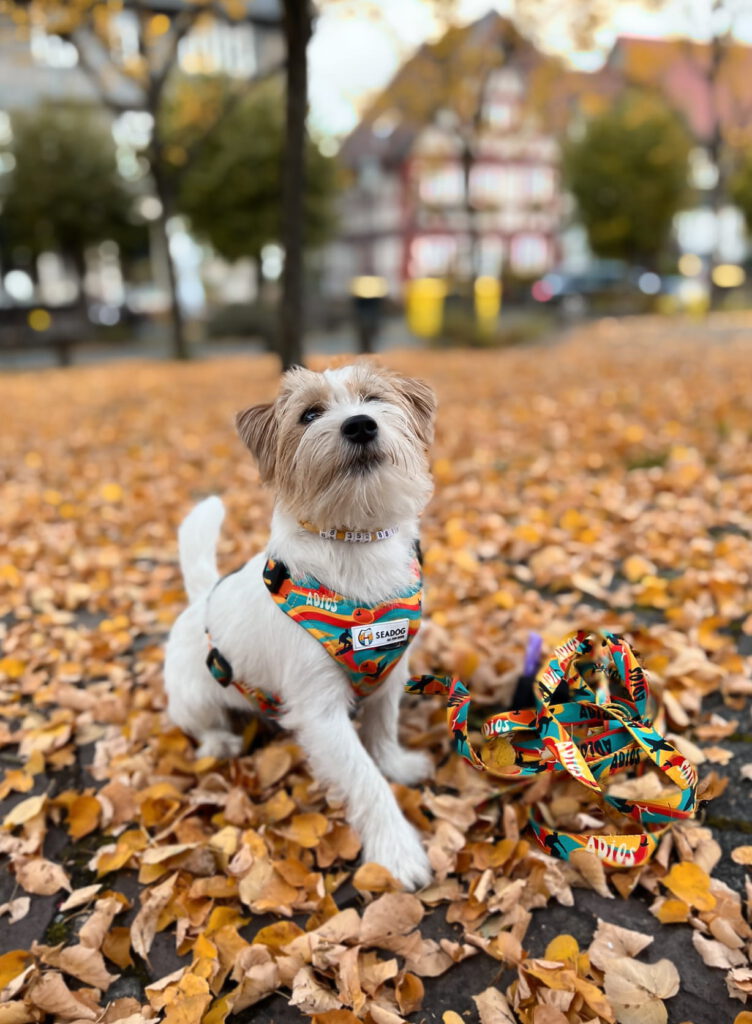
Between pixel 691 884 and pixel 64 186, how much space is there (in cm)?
2888

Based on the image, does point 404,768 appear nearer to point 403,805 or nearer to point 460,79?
point 403,805

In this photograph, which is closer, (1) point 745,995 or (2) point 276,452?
(1) point 745,995

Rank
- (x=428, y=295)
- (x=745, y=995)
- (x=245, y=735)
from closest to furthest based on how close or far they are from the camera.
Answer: (x=745, y=995) < (x=245, y=735) < (x=428, y=295)

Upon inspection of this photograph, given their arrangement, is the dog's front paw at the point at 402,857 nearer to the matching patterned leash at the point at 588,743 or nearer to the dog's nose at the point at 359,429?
the matching patterned leash at the point at 588,743

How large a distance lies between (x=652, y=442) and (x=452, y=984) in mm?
5922

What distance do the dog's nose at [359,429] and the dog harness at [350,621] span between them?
0.51 m

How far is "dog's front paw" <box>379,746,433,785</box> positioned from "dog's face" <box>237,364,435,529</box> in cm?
105

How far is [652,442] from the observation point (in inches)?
275

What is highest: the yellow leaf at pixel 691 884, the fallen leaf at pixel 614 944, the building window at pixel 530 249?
the building window at pixel 530 249

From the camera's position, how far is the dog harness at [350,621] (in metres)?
2.33

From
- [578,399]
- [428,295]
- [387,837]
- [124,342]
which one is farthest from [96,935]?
[124,342]

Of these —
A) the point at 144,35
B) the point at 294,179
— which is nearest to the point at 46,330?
the point at 144,35

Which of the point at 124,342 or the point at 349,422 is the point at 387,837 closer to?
the point at 349,422

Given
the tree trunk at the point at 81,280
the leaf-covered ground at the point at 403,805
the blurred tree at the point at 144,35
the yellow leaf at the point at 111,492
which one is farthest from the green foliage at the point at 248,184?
the leaf-covered ground at the point at 403,805
